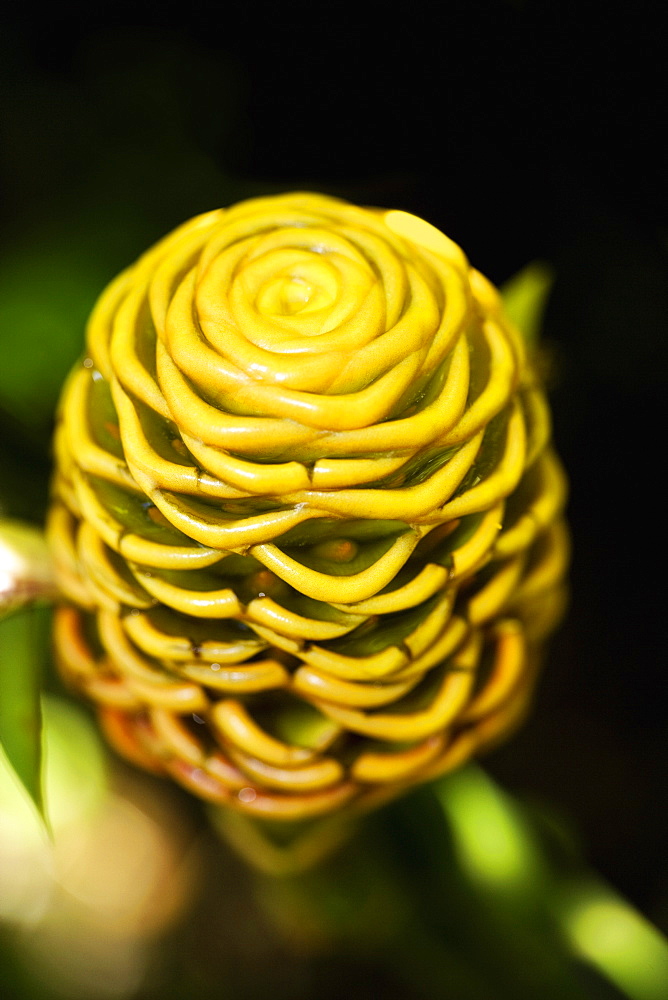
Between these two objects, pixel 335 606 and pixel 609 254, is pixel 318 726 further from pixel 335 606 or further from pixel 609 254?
pixel 609 254

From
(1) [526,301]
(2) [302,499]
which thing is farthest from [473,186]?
(2) [302,499]

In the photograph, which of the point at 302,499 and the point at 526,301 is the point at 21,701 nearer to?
the point at 302,499

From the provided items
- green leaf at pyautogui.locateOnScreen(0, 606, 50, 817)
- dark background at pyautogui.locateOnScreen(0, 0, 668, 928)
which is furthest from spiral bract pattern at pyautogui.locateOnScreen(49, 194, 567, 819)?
dark background at pyautogui.locateOnScreen(0, 0, 668, 928)

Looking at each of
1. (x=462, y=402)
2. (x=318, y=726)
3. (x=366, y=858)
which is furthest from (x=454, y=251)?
(x=366, y=858)

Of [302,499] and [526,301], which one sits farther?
[526,301]

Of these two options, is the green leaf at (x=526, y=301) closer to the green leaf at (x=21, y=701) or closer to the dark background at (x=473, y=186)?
the dark background at (x=473, y=186)

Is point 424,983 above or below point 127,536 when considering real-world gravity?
below

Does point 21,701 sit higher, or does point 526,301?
point 526,301
